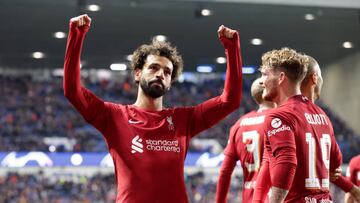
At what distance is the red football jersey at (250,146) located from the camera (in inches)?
170

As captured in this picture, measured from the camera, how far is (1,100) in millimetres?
17234

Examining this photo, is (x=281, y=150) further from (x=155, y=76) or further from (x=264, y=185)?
(x=155, y=76)

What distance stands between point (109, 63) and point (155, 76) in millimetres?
14231

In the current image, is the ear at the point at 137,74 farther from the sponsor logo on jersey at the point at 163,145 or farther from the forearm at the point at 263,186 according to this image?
the forearm at the point at 263,186

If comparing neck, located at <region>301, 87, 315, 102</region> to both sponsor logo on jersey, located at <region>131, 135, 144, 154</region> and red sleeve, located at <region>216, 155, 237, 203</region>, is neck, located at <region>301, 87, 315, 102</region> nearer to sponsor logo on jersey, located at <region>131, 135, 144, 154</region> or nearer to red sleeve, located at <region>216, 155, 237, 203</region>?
sponsor logo on jersey, located at <region>131, 135, 144, 154</region>

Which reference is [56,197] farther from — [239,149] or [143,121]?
[143,121]

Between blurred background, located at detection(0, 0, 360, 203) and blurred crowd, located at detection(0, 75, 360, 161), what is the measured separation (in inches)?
1.2

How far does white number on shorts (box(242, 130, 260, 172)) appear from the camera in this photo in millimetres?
4320

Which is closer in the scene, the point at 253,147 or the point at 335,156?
the point at 335,156

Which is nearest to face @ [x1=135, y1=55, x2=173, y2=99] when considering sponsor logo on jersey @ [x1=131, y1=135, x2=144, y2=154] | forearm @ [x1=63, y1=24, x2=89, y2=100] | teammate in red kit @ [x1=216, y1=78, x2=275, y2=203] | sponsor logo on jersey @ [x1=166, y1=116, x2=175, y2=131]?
sponsor logo on jersey @ [x1=166, y1=116, x2=175, y2=131]

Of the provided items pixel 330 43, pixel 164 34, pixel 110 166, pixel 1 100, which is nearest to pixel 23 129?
pixel 1 100

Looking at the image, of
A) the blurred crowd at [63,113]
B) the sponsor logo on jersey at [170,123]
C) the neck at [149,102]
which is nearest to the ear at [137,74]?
the neck at [149,102]

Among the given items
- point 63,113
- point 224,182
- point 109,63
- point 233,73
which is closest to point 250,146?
point 224,182

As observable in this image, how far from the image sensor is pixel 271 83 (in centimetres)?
317
